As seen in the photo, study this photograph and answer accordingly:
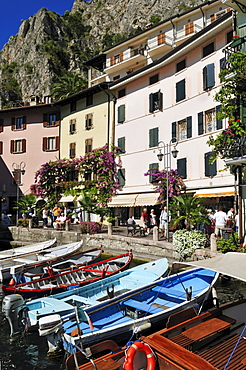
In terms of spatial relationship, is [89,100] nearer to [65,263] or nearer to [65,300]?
[65,263]

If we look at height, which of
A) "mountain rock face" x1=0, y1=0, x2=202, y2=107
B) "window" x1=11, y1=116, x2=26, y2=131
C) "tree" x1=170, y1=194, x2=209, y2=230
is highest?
"mountain rock face" x1=0, y1=0, x2=202, y2=107

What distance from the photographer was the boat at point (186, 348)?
5855mm

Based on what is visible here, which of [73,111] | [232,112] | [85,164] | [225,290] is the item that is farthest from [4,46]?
[225,290]

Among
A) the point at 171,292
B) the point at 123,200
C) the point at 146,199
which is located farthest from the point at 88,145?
the point at 171,292

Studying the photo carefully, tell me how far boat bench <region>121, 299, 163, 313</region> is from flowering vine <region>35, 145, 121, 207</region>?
19.2 meters

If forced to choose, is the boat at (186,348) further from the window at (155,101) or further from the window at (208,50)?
the window at (155,101)

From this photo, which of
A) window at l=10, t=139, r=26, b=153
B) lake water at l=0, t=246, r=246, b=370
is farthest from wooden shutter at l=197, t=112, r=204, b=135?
window at l=10, t=139, r=26, b=153

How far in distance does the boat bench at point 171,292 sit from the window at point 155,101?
19337mm

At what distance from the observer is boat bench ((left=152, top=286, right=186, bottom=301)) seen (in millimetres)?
10125

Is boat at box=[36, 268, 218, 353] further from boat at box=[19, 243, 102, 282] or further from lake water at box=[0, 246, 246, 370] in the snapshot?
boat at box=[19, 243, 102, 282]

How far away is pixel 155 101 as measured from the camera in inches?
1103

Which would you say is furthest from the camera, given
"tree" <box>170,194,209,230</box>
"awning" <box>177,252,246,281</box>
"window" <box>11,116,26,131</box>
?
"window" <box>11,116,26,131</box>

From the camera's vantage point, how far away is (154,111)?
Answer: 28.0 meters

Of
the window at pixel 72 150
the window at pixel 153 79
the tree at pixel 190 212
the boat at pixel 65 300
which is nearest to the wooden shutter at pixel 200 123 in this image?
the window at pixel 153 79
